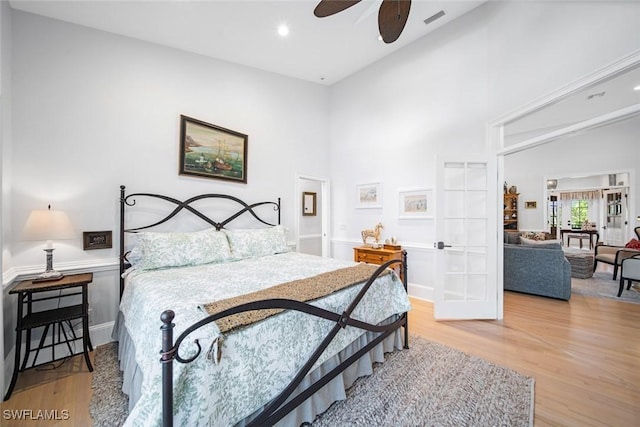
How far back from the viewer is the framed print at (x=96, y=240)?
2762 mm

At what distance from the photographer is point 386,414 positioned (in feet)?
5.76

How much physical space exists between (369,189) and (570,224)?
895 cm

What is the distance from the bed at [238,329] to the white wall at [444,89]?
2.09m

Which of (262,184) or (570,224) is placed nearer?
(262,184)

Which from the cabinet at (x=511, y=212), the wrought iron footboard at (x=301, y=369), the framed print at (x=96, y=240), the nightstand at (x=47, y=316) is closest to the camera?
the wrought iron footboard at (x=301, y=369)

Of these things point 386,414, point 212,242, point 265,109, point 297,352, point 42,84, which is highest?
point 265,109

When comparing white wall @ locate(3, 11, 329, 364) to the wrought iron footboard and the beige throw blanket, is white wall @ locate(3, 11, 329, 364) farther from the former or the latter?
the wrought iron footboard

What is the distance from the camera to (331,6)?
2.14 metres

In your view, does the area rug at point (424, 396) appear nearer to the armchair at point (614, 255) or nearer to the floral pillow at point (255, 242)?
the floral pillow at point (255, 242)

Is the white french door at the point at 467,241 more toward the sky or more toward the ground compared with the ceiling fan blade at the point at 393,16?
more toward the ground

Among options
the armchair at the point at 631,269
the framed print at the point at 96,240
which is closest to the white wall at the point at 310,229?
the framed print at the point at 96,240

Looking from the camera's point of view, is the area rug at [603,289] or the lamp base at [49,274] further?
the area rug at [603,289]

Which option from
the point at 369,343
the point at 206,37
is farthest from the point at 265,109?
the point at 369,343

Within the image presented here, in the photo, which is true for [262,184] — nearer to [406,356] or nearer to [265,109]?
[265,109]
